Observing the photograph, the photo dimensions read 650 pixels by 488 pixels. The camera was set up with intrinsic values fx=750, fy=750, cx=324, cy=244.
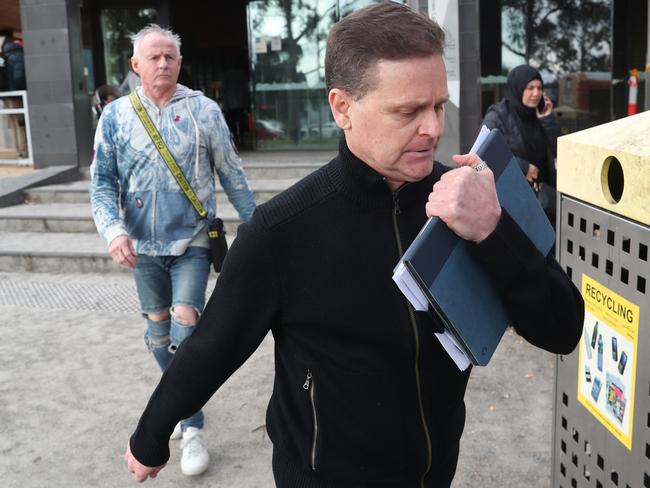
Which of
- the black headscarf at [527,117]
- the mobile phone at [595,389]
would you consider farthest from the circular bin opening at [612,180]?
the black headscarf at [527,117]

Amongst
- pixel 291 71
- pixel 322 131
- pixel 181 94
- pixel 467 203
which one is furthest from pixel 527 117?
pixel 291 71

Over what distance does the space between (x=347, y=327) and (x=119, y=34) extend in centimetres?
1215

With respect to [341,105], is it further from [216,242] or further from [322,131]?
[322,131]

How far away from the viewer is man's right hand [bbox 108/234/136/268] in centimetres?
330

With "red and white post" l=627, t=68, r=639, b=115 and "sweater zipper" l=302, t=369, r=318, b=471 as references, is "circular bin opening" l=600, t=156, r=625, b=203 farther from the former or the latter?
"red and white post" l=627, t=68, r=639, b=115

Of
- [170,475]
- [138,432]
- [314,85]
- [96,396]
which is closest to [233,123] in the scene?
[314,85]

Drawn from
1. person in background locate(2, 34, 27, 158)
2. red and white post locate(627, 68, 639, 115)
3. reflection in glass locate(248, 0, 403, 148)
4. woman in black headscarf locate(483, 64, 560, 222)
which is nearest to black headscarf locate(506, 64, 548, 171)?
woman in black headscarf locate(483, 64, 560, 222)

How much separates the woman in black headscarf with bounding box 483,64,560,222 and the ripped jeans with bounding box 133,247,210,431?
9.35 ft

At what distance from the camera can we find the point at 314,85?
11.8 meters

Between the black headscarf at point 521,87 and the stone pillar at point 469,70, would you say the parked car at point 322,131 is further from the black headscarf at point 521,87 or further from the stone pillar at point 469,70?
the black headscarf at point 521,87

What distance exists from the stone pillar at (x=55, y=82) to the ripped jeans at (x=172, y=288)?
715 centimetres

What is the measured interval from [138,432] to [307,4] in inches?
416

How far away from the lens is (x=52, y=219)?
27.0 ft

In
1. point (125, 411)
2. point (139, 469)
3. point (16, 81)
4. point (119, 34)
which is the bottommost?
point (125, 411)
